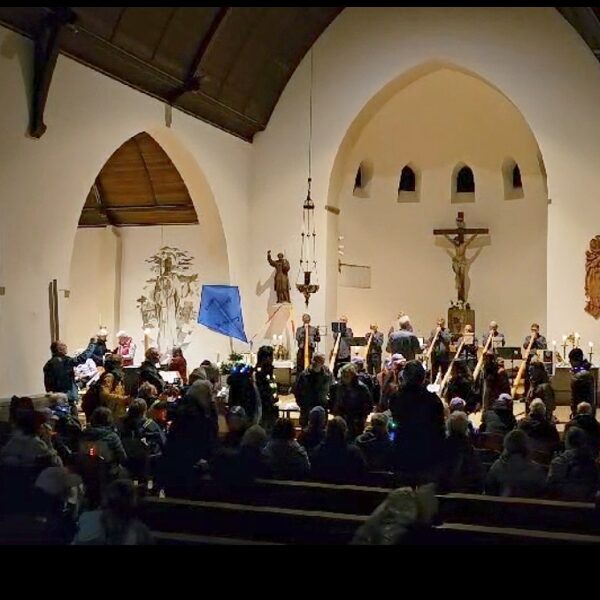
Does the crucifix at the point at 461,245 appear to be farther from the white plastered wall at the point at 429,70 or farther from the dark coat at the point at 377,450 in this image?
the dark coat at the point at 377,450

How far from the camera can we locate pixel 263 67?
16469 millimetres

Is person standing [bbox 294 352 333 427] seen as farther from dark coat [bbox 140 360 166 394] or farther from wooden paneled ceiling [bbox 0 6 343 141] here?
wooden paneled ceiling [bbox 0 6 343 141]

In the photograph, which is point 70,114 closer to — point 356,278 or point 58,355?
point 58,355

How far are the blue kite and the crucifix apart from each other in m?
5.40

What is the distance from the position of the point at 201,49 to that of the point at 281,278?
463 centimetres

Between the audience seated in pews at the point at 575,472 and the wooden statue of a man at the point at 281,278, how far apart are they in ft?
37.0

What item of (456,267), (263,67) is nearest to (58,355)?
(263,67)

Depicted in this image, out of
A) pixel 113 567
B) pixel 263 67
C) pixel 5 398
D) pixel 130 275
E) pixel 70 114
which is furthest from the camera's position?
pixel 130 275

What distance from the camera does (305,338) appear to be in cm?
1590

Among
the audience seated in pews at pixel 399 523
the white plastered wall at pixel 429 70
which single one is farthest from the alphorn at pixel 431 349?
the audience seated in pews at pixel 399 523

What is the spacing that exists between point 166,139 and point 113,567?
11.7 meters

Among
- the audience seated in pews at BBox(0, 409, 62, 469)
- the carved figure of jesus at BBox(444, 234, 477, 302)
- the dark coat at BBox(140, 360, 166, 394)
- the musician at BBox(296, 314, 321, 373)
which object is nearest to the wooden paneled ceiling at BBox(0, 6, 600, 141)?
the musician at BBox(296, 314, 321, 373)

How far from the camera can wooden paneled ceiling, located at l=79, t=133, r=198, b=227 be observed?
17.0 meters

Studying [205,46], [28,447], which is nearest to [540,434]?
[28,447]
